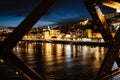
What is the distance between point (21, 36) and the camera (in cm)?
490

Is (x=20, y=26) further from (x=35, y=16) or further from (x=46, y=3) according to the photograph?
(x=46, y=3)

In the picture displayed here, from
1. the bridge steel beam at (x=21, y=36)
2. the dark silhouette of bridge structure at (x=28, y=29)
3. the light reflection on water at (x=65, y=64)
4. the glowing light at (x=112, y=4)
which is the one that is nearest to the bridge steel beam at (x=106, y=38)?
the dark silhouette of bridge structure at (x=28, y=29)

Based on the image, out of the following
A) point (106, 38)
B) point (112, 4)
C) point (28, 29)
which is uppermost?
point (112, 4)

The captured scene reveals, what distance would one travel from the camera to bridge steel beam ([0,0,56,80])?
481 centimetres

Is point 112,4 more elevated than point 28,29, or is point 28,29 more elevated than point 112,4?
point 112,4

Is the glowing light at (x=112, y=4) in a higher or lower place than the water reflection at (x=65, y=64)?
higher

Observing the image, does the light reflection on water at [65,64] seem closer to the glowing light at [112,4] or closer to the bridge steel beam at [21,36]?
the glowing light at [112,4]

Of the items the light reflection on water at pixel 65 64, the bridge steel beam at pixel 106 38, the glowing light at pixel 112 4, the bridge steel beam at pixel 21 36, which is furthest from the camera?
the light reflection on water at pixel 65 64

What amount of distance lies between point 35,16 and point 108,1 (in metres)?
2.62

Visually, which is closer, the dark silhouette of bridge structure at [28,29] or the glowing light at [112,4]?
the dark silhouette of bridge structure at [28,29]

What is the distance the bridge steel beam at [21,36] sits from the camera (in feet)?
15.8

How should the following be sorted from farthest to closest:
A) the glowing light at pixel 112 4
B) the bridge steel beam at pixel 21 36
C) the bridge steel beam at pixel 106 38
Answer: the glowing light at pixel 112 4 → the bridge steel beam at pixel 106 38 → the bridge steel beam at pixel 21 36

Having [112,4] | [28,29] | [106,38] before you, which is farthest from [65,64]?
[28,29]

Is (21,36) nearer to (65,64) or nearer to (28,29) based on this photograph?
(28,29)
